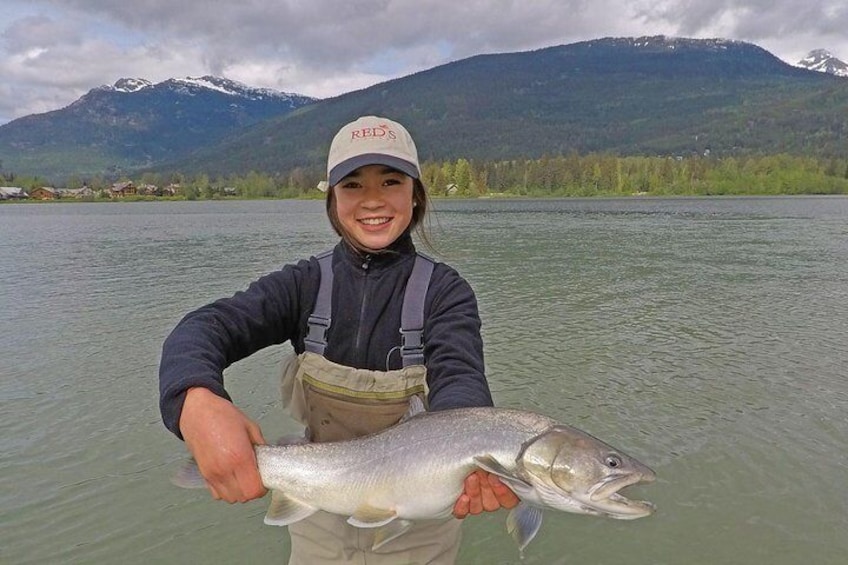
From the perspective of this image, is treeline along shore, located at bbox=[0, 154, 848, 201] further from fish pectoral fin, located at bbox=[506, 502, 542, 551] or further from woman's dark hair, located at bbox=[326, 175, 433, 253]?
fish pectoral fin, located at bbox=[506, 502, 542, 551]

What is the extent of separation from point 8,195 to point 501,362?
140201 millimetres

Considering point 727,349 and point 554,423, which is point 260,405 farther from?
point 727,349

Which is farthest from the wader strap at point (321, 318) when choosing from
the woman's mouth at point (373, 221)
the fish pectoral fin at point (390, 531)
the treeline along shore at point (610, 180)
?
the treeline along shore at point (610, 180)

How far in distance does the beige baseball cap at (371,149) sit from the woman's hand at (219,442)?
1.21 meters

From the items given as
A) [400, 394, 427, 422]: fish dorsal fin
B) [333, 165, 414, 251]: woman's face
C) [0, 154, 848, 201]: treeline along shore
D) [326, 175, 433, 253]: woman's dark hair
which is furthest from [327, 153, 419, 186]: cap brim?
[0, 154, 848, 201]: treeline along shore

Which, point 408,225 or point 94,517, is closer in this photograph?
point 408,225

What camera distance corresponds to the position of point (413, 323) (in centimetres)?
296

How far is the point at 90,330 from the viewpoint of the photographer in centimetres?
1365

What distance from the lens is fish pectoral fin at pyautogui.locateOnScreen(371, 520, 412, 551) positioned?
2604mm

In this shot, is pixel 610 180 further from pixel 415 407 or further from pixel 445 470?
pixel 445 470

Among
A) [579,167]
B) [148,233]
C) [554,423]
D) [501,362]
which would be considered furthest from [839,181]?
[554,423]

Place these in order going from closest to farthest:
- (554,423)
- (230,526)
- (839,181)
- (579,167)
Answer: (554,423) → (230,526) → (839,181) → (579,167)

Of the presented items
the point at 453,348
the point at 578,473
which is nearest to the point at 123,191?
the point at 453,348

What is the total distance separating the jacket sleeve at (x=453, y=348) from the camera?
2711mm
